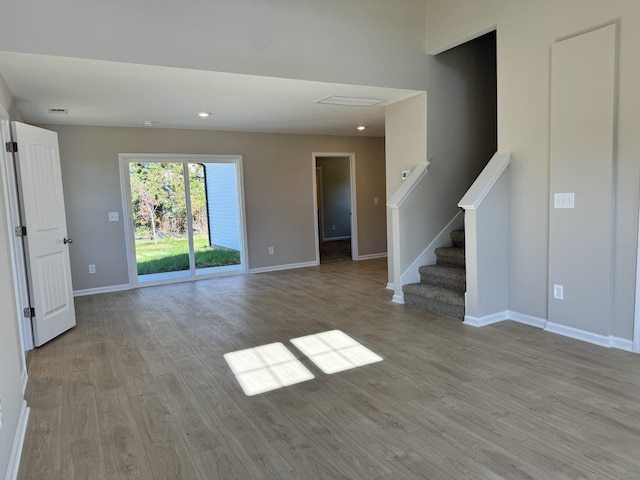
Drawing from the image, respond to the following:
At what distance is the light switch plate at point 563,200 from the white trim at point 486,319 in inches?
44.9

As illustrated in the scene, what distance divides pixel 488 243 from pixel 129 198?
4982mm

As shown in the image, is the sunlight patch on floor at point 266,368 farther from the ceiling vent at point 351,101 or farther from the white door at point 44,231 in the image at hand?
the ceiling vent at point 351,101

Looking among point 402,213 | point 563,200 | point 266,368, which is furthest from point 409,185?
point 266,368

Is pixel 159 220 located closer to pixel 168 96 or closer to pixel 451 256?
pixel 168 96

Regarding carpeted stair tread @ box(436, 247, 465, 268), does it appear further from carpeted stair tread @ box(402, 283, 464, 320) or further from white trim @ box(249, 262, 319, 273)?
white trim @ box(249, 262, 319, 273)

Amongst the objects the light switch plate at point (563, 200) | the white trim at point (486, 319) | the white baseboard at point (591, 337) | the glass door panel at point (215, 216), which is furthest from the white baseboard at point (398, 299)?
the glass door panel at point (215, 216)

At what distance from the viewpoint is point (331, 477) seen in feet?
6.14

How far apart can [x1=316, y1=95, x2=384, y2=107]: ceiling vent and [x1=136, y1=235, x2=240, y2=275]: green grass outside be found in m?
3.24

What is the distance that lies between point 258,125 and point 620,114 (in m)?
4.65

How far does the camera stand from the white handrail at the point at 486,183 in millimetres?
3787

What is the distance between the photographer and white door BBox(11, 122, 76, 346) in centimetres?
375

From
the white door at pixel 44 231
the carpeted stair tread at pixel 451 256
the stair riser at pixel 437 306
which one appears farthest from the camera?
the carpeted stair tread at pixel 451 256

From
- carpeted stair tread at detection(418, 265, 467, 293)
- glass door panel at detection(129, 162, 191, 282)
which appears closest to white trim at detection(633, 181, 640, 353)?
carpeted stair tread at detection(418, 265, 467, 293)

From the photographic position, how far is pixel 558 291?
11.8 feet
